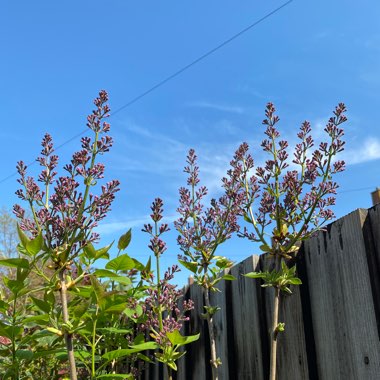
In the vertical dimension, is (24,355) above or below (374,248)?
below

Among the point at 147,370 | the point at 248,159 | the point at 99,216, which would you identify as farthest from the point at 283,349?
the point at 147,370

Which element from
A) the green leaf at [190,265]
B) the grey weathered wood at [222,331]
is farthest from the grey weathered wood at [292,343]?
the grey weathered wood at [222,331]

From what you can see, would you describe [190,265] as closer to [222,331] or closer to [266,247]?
[266,247]

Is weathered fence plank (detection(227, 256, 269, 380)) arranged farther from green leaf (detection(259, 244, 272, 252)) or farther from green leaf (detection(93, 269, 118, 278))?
green leaf (detection(93, 269, 118, 278))

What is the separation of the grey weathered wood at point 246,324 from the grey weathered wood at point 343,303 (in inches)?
17.3

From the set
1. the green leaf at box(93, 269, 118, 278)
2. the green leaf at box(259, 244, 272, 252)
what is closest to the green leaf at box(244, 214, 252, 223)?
the green leaf at box(259, 244, 272, 252)

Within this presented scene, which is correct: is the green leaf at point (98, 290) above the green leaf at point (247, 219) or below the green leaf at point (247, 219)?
below

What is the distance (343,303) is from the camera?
1814mm

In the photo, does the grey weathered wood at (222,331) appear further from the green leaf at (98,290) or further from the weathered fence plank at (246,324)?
the green leaf at (98,290)

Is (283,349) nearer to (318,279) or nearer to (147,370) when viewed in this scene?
(318,279)

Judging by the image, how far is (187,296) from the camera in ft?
10.3

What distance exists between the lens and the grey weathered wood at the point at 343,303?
1.70 metres

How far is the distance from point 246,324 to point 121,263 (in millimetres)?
881

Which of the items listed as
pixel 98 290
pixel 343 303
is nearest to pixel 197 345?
pixel 343 303
